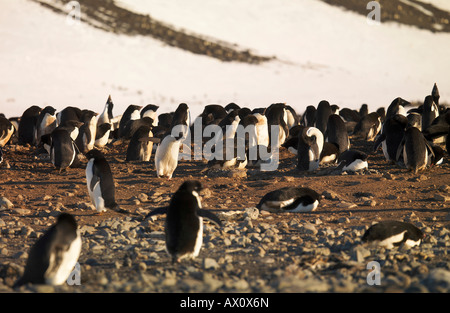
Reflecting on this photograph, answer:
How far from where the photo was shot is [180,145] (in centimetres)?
1315

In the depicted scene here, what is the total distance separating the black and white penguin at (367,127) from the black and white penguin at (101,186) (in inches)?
331

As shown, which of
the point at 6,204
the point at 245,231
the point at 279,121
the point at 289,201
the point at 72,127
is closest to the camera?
the point at 245,231

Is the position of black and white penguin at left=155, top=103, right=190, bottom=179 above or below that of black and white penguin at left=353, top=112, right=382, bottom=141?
below

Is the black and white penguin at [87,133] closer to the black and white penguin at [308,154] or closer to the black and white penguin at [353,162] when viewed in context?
the black and white penguin at [308,154]

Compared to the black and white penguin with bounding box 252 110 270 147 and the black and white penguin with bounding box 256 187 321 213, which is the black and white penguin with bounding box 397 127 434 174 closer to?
the black and white penguin with bounding box 252 110 270 147

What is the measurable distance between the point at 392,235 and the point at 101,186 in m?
3.64

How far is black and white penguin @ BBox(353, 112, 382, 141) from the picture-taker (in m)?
14.6

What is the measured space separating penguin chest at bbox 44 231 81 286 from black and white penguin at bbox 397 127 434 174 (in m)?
6.86

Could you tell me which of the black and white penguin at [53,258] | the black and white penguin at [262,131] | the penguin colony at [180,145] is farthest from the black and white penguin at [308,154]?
the black and white penguin at [53,258]

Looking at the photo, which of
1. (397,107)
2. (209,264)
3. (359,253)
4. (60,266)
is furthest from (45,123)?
(359,253)

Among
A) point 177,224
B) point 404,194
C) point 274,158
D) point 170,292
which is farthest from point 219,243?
point 274,158

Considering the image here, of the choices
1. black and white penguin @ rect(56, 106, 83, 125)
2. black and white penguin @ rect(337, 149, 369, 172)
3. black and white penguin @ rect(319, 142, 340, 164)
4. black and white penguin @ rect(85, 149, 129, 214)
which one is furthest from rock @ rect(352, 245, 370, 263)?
black and white penguin @ rect(56, 106, 83, 125)

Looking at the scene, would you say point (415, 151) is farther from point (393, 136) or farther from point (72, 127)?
point (72, 127)

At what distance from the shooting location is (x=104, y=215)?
7766 mm
